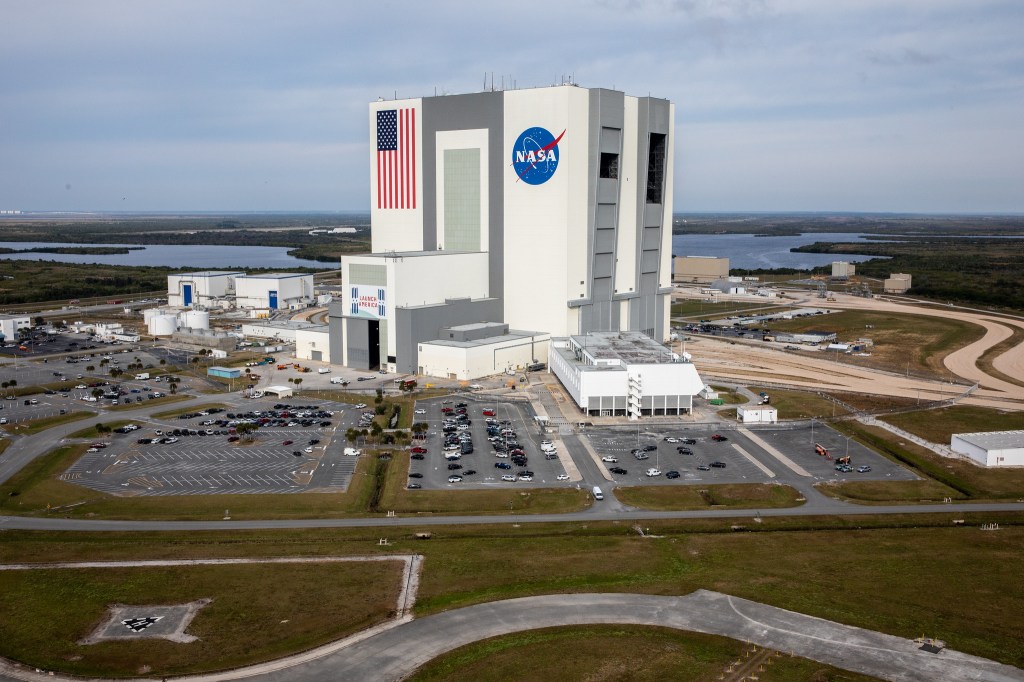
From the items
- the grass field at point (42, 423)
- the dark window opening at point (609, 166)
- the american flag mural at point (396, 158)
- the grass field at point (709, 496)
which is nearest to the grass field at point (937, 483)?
the grass field at point (709, 496)

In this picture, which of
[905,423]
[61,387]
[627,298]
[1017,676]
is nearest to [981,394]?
[905,423]

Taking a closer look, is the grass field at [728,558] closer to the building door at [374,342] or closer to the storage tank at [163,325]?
the building door at [374,342]

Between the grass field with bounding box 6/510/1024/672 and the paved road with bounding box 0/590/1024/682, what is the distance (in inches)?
34.3

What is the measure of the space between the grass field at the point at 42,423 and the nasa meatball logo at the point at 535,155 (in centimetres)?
4483

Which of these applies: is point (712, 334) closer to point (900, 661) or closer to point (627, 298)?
point (627, 298)

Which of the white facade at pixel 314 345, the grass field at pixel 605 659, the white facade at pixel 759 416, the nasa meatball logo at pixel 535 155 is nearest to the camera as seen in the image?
the grass field at pixel 605 659

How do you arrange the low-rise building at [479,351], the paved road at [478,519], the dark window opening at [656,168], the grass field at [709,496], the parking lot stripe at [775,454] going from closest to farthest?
the paved road at [478,519], the grass field at [709,496], the parking lot stripe at [775,454], the low-rise building at [479,351], the dark window opening at [656,168]

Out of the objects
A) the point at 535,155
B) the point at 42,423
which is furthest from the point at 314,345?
the point at 42,423

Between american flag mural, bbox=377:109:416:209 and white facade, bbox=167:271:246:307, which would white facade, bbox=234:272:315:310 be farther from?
american flag mural, bbox=377:109:416:209

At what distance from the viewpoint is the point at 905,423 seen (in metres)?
65.1

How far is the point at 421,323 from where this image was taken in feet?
275

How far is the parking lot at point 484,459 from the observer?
5191 centimetres

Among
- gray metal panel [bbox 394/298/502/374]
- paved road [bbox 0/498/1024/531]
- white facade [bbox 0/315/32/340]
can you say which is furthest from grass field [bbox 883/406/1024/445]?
white facade [bbox 0/315/32/340]

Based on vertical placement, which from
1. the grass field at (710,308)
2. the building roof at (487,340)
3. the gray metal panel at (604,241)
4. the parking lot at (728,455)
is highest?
the gray metal panel at (604,241)
